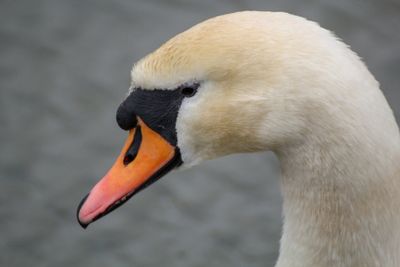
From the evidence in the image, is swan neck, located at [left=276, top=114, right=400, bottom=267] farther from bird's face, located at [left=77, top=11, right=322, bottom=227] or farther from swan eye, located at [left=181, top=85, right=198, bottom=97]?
swan eye, located at [left=181, top=85, right=198, bottom=97]

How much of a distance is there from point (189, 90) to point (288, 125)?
270mm

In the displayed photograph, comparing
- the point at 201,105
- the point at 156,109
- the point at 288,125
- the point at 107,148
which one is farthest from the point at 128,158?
the point at 107,148

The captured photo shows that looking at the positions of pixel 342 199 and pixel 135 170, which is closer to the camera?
pixel 342 199

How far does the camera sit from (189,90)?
2369 millimetres

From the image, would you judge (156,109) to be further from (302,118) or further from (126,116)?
(302,118)

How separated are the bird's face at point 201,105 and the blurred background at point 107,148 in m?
1.94

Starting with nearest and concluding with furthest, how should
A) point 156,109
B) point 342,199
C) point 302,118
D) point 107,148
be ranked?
point 302,118 → point 342,199 → point 156,109 → point 107,148

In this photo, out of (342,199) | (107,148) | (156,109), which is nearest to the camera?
(342,199)

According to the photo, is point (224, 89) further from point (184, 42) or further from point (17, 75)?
point (17, 75)

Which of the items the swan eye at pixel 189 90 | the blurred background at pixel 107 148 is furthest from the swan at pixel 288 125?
the blurred background at pixel 107 148

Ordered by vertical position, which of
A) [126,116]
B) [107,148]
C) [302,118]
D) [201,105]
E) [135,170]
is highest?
[302,118]

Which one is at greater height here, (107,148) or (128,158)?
(128,158)

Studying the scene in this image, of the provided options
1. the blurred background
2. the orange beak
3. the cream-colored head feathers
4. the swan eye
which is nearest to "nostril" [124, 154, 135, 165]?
the orange beak

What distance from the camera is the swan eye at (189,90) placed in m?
2.36
